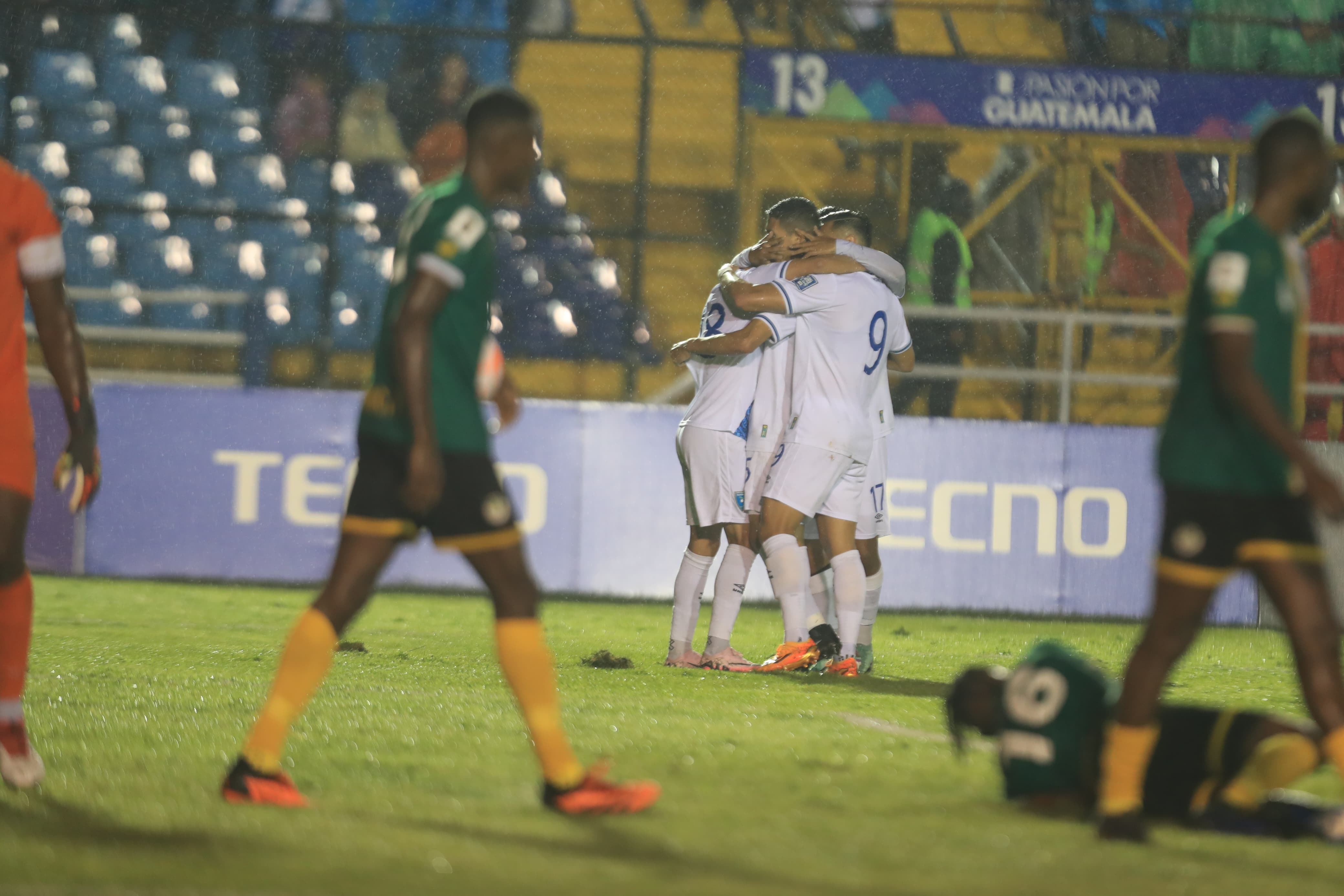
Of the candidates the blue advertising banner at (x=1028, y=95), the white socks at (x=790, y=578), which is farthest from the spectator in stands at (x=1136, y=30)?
the white socks at (x=790, y=578)

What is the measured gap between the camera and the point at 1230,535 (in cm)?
359

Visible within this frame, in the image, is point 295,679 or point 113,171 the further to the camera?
point 113,171

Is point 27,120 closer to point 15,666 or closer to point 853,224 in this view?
point 853,224

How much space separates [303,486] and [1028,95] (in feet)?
29.7

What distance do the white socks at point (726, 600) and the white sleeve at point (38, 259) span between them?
13.0 ft

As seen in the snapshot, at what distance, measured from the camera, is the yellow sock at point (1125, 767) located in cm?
367

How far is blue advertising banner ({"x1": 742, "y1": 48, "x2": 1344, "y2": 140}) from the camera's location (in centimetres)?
1683

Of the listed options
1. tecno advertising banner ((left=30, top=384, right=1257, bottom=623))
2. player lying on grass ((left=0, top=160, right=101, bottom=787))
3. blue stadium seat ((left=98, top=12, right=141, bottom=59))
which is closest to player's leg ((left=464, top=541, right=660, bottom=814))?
player lying on grass ((left=0, top=160, right=101, bottom=787))

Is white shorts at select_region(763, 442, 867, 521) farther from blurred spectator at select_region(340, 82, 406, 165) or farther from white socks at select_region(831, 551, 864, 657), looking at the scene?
blurred spectator at select_region(340, 82, 406, 165)

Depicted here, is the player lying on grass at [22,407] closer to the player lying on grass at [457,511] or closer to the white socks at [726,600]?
the player lying on grass at [457,511]

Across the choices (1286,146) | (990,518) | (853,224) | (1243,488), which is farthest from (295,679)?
(990,518)

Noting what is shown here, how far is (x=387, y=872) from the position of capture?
3275 millimetres

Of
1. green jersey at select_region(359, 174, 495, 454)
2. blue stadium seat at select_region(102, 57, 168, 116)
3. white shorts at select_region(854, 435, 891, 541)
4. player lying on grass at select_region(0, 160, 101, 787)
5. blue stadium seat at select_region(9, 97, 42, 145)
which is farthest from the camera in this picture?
blue stadium seat at select_region(102, 57, 168, 116)

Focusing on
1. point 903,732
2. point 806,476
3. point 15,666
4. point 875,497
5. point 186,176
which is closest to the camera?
point 15,666
